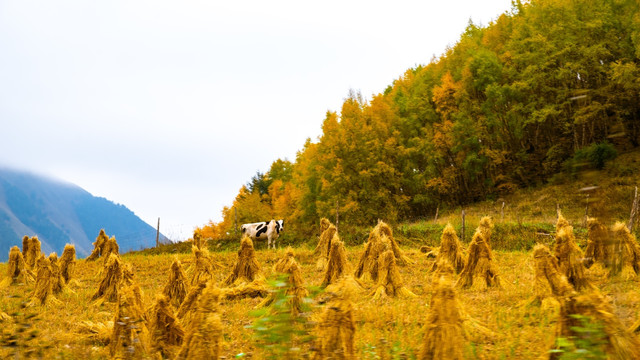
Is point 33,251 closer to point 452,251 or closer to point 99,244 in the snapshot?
point 99,244

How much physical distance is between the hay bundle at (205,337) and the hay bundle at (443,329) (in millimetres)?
1854

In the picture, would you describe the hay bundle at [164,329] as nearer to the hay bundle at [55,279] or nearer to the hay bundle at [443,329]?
the hay bundle at [443,329]

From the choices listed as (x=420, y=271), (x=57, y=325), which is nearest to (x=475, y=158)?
(x=420, y=271)

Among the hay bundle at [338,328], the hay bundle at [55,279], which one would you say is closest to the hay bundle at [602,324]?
the hay bundle at [338,328]

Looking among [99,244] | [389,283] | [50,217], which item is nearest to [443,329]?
[389,283]

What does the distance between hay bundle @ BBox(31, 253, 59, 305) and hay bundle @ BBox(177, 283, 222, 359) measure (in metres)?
7.06

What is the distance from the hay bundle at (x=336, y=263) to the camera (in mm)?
Answer: 9648

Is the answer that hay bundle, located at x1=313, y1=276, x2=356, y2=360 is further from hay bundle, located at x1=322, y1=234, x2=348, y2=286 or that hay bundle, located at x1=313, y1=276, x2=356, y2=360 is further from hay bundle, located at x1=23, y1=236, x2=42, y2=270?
hay bundle, located at x1=23, y1=236, x2=42, y2=270

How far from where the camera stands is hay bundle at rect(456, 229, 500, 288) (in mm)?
8531

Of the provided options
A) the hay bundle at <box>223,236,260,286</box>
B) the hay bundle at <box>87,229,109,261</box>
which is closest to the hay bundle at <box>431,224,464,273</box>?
the hay bundle at <box>223,236,260,286</box>

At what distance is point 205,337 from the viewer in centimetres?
363

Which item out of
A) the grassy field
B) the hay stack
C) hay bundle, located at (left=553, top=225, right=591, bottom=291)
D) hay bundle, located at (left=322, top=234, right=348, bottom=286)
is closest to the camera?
the grassy field

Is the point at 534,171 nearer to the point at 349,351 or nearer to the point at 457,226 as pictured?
the point at 457,226

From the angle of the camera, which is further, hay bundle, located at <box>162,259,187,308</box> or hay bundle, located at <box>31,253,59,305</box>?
hay bundle, located at <box>31,253,59,305</box>
